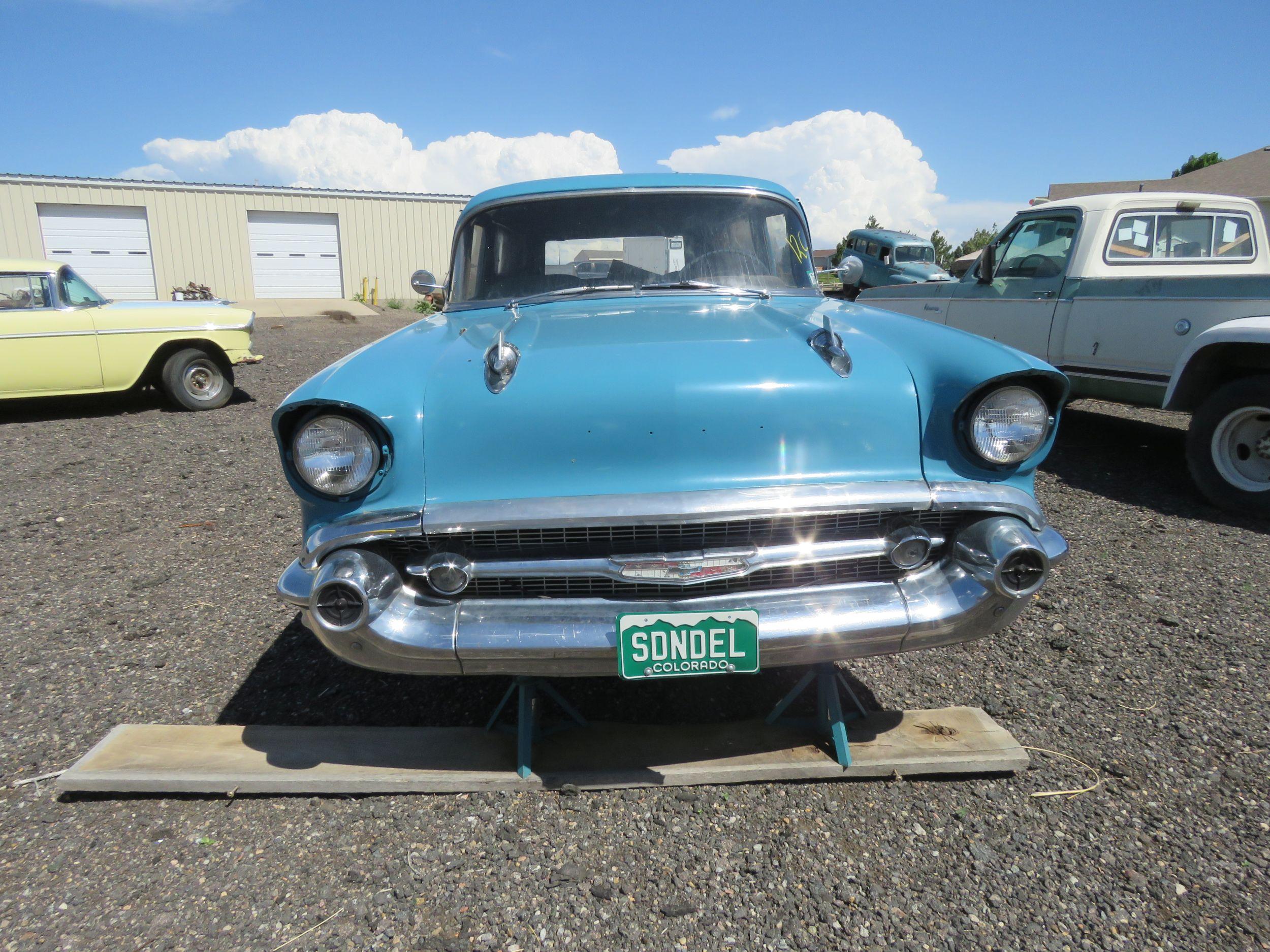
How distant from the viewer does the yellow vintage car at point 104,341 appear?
6707mm

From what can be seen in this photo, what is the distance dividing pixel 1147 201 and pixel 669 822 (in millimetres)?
5803

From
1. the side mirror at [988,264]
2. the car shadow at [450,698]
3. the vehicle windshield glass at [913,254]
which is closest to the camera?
the car shadow at [450,698]

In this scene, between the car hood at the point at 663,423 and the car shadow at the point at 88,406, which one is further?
the car shadow at the point at 88,406

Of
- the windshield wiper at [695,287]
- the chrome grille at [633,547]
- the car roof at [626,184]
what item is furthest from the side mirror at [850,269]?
the chrome grille at [633,547]

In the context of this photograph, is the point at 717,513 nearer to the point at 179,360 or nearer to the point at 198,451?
the point at 198,451

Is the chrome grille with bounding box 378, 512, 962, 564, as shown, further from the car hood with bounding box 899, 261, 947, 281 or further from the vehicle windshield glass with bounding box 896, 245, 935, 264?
the vehicle windshield glass with bounding box 896, 245, 935, 264

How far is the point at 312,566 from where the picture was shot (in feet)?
6.19

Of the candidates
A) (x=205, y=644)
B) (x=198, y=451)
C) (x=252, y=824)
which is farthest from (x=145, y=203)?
(x=252, y=824)

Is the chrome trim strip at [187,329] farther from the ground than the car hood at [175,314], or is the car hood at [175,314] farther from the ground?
the car hood at [175,314]

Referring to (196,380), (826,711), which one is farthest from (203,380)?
(826,711)

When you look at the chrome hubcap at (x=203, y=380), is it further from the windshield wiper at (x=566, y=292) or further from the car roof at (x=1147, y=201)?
the car roof at (x=1147, y=201)

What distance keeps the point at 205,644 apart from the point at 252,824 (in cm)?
119

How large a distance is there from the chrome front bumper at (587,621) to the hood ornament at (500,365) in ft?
1.66

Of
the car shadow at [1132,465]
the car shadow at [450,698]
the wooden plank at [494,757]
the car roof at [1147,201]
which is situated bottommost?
the car shadow at [450,698]
